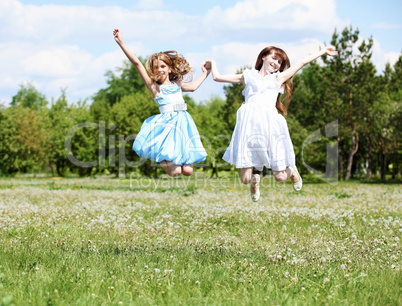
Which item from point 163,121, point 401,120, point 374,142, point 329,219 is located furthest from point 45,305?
point 374,142

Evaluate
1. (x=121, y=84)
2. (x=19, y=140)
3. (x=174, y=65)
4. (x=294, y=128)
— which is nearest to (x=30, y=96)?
(x=121, y=84)

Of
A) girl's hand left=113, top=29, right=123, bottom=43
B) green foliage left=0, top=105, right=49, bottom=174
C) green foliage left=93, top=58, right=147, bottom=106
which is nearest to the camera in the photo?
girl's hand left=113, top=29, right=123, bottom=43

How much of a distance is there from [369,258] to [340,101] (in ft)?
115

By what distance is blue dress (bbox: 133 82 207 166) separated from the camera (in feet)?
23.6

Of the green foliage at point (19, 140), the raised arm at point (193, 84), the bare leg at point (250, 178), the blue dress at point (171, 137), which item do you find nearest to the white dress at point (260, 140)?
the bare leg at point (250, 178)

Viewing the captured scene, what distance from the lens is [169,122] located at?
7.50 m

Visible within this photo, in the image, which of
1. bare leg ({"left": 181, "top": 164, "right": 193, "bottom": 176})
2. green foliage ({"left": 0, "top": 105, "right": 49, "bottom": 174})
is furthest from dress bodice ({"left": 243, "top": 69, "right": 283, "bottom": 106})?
green foliage ({"left": 0, "top": 105, "right": 49, "bottom": 174})

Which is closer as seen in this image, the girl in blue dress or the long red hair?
the girl in blue dress

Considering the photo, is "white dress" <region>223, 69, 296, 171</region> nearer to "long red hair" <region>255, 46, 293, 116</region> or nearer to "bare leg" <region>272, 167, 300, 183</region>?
"bare leg" <region>272, 167, 300, 183</region>

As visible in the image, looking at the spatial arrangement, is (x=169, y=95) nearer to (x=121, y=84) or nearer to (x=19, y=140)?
(x=19, y=140)

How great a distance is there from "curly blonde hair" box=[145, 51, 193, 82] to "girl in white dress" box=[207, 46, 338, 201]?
0.62 meters

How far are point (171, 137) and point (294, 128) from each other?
3227cm

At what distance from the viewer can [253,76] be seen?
7.34 meters

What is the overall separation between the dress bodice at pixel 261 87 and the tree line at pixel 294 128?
25.0m
